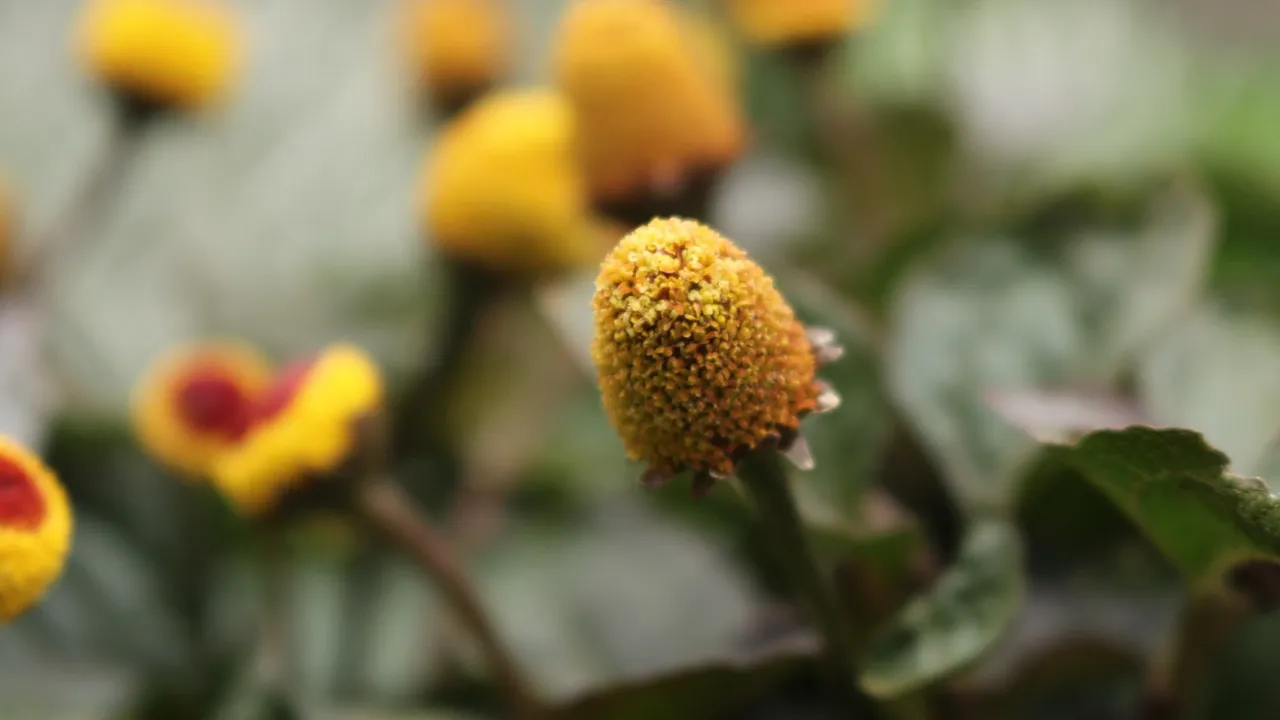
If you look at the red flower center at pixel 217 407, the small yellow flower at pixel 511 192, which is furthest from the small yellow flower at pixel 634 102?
the red flower center at pixel 217 407

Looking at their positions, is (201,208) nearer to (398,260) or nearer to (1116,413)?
(398,260)

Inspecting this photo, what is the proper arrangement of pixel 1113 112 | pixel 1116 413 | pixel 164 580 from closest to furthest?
pixel 1116 413 < pixel 164 580 < pixel 1113 112

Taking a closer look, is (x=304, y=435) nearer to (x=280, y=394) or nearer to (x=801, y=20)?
(x=280, y=394)

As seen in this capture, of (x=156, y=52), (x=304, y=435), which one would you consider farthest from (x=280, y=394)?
(x=156, y=52)

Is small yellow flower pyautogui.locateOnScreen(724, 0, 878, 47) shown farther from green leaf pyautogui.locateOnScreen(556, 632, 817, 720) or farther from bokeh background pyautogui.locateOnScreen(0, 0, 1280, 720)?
green leaf pyautogui.locateOnScreen(556, 632, 817, 720)

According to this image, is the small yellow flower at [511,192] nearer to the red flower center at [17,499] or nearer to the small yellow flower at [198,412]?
the small yellow flower at [198,412]

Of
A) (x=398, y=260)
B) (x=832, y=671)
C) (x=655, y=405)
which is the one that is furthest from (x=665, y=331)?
(x=398, y=260)

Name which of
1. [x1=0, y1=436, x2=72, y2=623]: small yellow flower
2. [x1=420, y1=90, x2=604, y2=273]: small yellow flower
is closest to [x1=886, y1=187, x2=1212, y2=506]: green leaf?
[x1=420, y1=90, x2=604, y2=273]: small yellow flower
